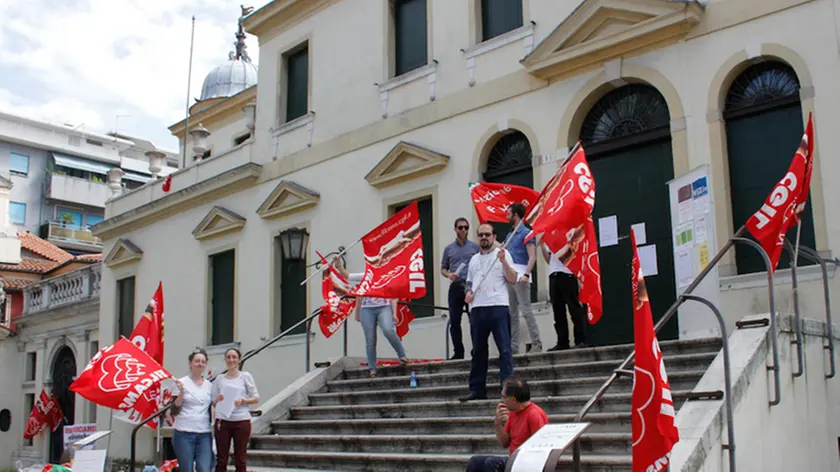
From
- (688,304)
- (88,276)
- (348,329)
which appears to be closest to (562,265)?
(688,304)

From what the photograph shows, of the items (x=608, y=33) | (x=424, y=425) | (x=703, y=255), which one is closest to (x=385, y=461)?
(x=424, y=425)

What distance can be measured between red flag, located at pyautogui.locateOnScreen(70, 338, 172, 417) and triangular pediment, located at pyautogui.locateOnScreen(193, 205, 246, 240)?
348 inches

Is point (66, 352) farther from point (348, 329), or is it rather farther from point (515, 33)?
point (515, 33)

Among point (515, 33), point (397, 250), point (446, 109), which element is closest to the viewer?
point (397, 250)

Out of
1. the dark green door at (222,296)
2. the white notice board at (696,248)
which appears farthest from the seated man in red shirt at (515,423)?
→ the dark green door at (222,296)

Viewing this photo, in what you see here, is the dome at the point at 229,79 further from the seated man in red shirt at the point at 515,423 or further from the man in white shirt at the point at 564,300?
the seated man in red shirt at the point at 515,423

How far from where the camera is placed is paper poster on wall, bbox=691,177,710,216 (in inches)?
443

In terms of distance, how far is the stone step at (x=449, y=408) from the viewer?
365 inches

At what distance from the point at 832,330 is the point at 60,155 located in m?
51.1

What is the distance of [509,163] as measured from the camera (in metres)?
15.0

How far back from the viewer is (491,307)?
33.1ft

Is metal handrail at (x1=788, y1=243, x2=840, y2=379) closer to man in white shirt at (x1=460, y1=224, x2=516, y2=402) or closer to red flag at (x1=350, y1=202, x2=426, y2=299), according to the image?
man in white shirt at (x1=460, y1=224, x2=516, y2=402)

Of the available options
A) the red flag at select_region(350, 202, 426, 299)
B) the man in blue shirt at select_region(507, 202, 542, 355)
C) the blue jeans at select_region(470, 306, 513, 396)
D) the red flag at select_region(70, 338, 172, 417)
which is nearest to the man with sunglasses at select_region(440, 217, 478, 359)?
the red flag at select_region(350, 202, 426, 299)

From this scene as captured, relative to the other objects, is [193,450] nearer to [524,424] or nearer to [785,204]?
[524,424]
